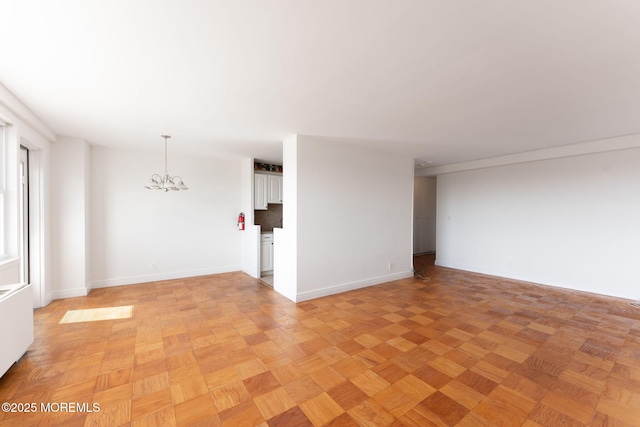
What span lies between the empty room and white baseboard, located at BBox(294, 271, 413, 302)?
0.03 m

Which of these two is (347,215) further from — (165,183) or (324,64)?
(165,183)

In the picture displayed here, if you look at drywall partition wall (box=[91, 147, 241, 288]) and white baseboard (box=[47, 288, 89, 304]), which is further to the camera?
drywall partition wall (box=[91, 147, 241, 288])

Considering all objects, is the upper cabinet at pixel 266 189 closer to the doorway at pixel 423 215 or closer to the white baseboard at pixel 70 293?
the white baseboard at pixel 70 293

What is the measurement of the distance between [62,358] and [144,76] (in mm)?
2748

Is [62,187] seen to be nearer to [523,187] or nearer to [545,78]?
[545,78]

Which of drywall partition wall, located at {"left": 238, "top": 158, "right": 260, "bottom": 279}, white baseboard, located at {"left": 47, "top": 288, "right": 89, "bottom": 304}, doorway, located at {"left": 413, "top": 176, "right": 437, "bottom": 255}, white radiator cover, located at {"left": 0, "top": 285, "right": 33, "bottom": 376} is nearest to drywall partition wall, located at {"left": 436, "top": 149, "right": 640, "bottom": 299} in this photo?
doorway, located at {"left": 413, "top": 176, "right": 437, "bottom": 255}

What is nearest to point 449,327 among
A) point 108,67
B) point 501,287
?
point 501,287

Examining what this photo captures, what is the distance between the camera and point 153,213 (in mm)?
5160

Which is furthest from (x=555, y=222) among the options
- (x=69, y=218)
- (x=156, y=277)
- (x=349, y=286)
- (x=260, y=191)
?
(x=69, y=218)

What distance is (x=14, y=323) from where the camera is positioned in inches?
87.6

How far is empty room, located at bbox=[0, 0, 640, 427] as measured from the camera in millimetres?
1728

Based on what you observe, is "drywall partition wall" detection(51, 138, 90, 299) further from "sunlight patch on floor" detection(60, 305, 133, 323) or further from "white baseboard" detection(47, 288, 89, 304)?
"sunlight patch on floor" detection(60, 305, 133, 323)

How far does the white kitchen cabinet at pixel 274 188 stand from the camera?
590cm

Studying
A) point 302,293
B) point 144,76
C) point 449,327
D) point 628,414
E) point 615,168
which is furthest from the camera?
point 615,168
